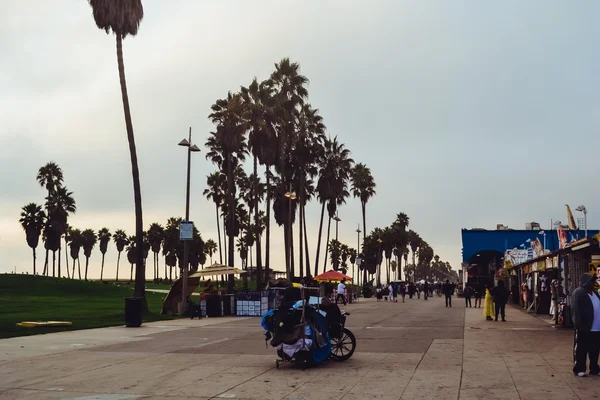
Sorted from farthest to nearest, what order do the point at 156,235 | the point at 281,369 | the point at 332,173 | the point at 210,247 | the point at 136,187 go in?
the point at 210,247, the point at 156,235, the point at 332,173, the point at 136,187, the point at 281,369

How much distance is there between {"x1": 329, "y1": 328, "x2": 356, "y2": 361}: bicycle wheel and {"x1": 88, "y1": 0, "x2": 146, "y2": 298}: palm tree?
19137 mm

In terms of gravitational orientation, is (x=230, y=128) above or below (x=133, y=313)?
above

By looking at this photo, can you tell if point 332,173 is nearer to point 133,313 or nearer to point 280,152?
point 280,152

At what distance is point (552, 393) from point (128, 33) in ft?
94.8

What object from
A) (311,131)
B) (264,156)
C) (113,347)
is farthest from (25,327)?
(311,131)

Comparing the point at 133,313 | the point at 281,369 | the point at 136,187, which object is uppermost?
the point at 136,187

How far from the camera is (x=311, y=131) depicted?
187 feet

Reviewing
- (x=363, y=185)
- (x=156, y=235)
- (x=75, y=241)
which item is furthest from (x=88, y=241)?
(x=363, y=185)

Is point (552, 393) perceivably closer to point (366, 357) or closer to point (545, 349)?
point (366, 357)

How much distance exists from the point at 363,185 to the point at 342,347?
7520 centimetres

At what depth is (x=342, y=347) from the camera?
1362 centimetres

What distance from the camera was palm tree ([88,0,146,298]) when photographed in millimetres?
31719

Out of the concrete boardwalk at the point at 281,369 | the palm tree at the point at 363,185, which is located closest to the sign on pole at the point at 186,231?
the concrete boardwalk at the point at 281,369

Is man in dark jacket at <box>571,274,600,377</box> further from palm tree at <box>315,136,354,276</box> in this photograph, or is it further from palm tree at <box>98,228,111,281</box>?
palm tree at <box>98,228,111,281</box>
